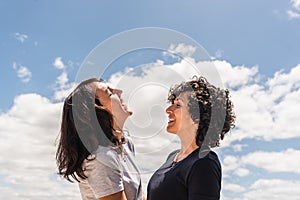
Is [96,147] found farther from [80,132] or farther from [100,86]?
[100,86]

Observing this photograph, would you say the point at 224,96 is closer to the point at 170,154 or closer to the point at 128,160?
the point at 170,154

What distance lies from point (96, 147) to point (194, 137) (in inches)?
27.4

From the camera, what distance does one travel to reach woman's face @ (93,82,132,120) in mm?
3189

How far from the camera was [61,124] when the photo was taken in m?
3.10

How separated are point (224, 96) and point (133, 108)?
0.81 m

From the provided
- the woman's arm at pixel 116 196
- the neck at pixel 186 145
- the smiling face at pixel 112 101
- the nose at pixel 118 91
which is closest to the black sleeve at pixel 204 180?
the neck at pixel 186 145

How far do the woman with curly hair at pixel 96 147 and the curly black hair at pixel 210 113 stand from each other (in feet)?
1.93

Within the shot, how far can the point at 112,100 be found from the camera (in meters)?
3.23

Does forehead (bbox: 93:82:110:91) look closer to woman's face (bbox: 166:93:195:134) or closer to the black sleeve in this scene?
woman's face (bbox: 166:93:195:134)

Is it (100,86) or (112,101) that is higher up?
(100,86)

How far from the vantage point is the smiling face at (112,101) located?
3189mm

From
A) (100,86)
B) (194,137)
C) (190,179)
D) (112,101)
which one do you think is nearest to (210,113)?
(194,137)

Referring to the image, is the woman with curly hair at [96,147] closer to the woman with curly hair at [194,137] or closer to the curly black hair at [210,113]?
the woman with curly hair at [194,137]

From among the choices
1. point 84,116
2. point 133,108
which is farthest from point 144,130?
point 84,116
